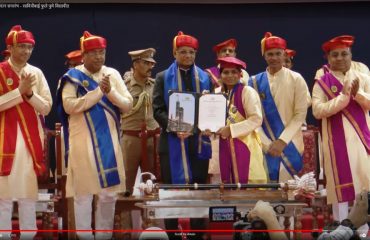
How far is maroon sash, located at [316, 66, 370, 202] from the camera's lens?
263 inches

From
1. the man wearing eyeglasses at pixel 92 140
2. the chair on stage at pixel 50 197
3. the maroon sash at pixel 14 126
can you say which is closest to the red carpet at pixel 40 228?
the chair on stage at pixel 50 197

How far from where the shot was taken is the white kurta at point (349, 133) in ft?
21.8

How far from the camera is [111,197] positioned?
664cm

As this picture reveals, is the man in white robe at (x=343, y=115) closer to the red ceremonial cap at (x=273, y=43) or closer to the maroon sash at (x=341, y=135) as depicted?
the maroon sash at (x=341, y=135)

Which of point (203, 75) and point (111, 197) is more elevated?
point (203, 75)

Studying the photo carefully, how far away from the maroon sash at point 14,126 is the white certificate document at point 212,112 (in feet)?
3.62

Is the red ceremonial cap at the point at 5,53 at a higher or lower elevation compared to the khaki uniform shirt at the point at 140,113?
higher

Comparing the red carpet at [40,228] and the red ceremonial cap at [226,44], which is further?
the red ceremonial cap at [226,44]

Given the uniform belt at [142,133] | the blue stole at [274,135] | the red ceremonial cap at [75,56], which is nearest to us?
the blue stole at [274,135]

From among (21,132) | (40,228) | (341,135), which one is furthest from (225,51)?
(40,228)

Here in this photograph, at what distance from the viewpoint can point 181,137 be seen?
673cm

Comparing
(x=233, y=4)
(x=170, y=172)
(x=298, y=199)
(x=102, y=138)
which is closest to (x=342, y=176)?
(x=298, y=199)

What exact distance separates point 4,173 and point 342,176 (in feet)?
7.37

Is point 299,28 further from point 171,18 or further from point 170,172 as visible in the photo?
point 170,172
